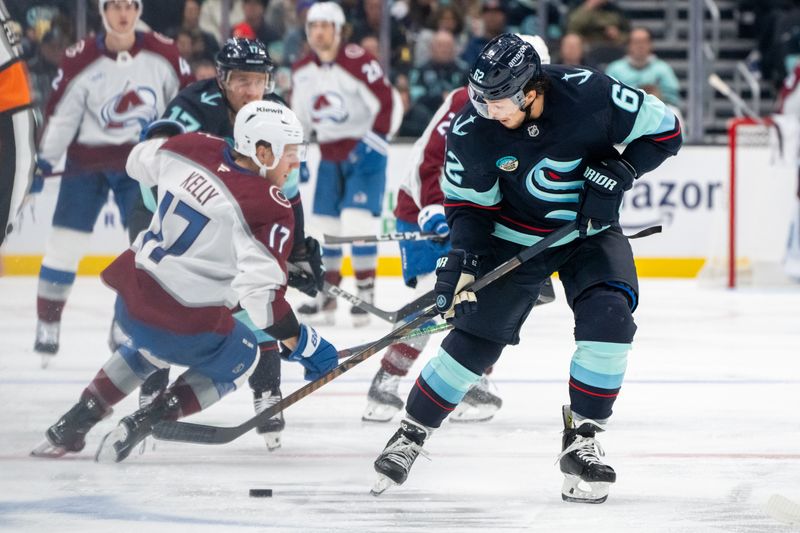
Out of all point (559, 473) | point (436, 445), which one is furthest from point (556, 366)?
point (559, 473)

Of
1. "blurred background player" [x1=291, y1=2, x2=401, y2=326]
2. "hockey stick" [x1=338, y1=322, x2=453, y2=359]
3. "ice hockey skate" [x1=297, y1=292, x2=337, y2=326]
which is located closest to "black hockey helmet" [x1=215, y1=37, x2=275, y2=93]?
"hockey stick" [x1=338, y1=322, x2=453, y2=359]

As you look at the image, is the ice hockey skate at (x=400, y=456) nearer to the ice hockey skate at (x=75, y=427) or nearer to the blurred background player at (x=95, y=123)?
the ice hockey skate at (x=75, y=427)

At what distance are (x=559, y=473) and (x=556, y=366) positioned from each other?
1.60 m

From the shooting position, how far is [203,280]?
119 inches

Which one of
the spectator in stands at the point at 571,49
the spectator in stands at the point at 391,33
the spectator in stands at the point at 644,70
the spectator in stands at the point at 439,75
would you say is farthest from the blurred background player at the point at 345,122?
the spectator in stands at the point at 644,70

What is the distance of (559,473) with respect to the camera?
116 inches

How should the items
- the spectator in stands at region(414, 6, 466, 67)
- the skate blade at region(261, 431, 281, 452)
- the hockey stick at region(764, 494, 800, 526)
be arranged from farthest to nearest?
1. the spectator in stands at region(414, 6, 466, 67)
2. the skate blade at region(261, 431, 281, 452)
3. the hockey stick at region(764, 494, 800, 526)

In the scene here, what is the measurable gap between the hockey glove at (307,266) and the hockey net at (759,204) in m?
3.97

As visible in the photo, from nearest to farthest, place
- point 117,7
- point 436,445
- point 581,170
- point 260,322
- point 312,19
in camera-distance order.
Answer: point 581,170
point 260,322
point 436,445
point 117,7
point 312,19

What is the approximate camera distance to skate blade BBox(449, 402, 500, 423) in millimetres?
3635

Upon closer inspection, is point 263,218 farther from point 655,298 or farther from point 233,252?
point 655,298

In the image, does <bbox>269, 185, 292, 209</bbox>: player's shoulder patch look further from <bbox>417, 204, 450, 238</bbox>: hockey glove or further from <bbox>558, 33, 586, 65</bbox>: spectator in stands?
<bbox>558, 33, 586, 65</bbox>: spectator in stands

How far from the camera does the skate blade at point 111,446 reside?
10.0 ft

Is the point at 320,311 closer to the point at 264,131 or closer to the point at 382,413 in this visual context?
the point at 382,413
